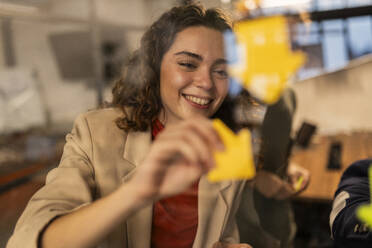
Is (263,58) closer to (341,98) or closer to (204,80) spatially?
Result: (204,80)

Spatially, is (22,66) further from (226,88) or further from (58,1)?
(226,88)

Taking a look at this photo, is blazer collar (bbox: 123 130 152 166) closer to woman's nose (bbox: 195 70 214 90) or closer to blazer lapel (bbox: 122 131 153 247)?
blazer lapel (bbox: 122 131 153 247)

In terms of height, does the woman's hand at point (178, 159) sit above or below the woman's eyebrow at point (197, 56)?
below

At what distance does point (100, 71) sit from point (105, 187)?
0.90ft

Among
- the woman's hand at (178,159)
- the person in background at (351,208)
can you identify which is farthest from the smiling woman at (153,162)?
the person in background at (351,208)

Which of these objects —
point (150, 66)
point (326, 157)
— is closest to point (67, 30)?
point (150, 66)

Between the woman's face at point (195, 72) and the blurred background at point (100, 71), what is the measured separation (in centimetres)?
8

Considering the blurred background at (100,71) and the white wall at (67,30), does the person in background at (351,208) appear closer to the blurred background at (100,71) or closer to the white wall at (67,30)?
the blurred background at (100,71)

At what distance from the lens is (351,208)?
49cm

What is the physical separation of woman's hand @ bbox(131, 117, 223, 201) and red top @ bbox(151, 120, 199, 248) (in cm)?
12

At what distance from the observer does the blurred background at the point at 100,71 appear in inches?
20.3

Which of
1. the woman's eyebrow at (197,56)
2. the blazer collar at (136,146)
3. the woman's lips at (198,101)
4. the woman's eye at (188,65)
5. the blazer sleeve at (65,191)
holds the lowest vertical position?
the blazer sleeve at (65,191)

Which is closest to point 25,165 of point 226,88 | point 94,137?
point 94,137

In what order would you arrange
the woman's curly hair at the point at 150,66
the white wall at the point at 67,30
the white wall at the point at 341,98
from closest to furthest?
the woman's curly hair at the point at 150,66 < the white wall at the point at 67,30 < the white wall at the point at 341,98
